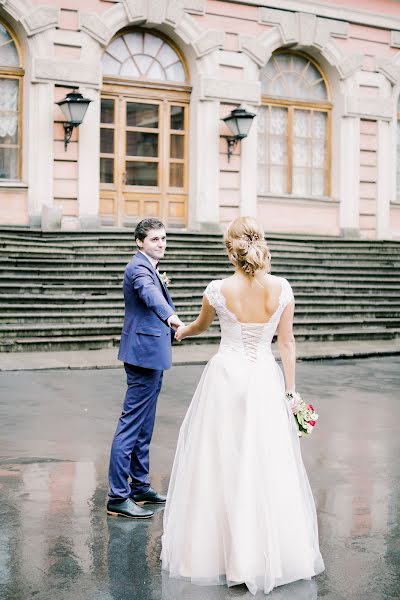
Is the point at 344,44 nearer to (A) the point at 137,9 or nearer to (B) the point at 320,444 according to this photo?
(A) the point at 137,9

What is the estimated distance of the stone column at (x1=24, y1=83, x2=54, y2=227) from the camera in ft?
62.2

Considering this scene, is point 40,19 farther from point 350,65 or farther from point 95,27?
point 350,65

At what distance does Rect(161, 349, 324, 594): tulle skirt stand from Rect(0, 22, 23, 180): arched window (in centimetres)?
1509

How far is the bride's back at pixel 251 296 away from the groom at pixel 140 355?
0.88 metres

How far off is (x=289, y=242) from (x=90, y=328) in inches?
284

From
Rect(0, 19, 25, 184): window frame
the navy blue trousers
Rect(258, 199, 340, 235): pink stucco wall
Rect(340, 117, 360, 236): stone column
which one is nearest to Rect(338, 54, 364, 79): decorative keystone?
Rect(340, 117, 360, 236): stone column

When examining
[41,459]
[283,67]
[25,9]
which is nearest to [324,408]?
[41,459]

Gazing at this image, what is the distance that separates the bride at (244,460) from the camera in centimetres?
463

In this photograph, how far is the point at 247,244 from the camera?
4.82 m

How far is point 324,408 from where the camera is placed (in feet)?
32.5

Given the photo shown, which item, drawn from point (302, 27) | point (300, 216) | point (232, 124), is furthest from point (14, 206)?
point (302, 27)

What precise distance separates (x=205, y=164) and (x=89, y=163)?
104 inches

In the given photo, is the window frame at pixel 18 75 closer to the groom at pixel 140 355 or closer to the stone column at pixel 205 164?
the stone column at pixel 205 164

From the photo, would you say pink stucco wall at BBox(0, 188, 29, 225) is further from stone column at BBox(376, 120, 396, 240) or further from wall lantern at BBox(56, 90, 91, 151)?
stone column at BBox(376, 120, 396, 240)
